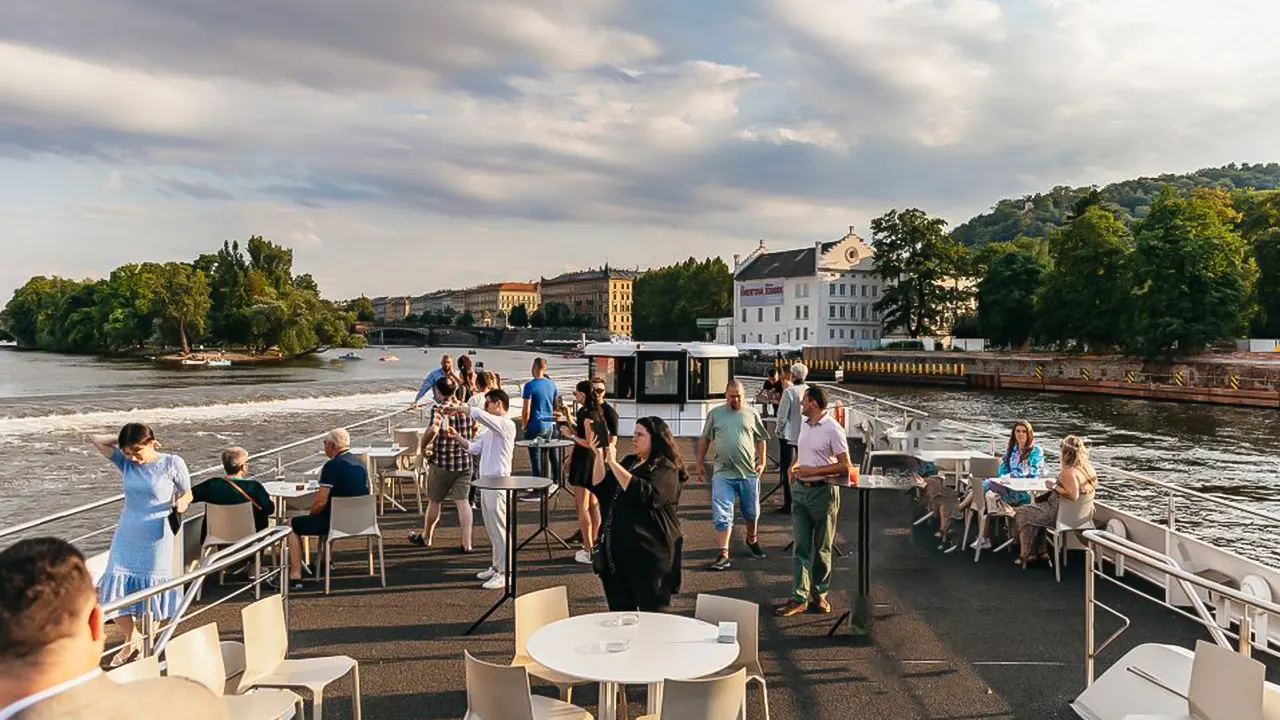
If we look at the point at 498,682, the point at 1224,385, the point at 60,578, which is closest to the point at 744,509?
the point at 498,682

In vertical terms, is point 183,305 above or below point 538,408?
above

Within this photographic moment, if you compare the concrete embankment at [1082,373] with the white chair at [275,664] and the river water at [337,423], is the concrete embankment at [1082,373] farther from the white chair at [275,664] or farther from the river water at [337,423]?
the white chair at [275,664]

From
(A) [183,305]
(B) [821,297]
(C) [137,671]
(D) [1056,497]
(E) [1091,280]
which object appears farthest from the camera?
(A) [183,305]

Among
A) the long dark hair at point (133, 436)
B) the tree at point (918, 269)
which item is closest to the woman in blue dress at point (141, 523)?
the long dark hair at point (133, 436)

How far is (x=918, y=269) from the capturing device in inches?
3260

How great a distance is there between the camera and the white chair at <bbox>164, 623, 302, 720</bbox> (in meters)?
3.98

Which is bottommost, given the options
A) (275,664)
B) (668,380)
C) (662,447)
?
(275,664)

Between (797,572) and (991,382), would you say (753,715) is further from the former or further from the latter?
(991,382)

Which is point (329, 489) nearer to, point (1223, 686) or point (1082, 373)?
point (1223, 686)

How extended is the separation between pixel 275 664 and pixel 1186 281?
196 ft

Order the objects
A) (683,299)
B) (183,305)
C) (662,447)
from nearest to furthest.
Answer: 1. (662,447)
2. (183,305)
3. (683,299)

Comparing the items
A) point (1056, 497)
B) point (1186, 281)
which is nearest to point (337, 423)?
point (1056, 497)

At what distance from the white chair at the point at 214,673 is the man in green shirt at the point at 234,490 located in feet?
10.7

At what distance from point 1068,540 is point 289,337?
298ft
